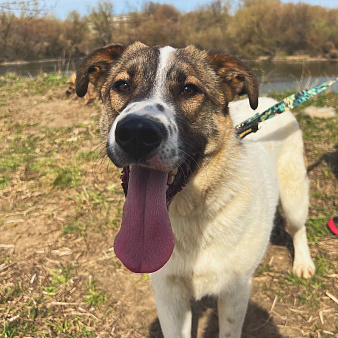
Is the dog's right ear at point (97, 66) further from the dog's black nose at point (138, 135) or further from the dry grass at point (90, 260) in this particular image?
the dog's black nose at point (138, 135)

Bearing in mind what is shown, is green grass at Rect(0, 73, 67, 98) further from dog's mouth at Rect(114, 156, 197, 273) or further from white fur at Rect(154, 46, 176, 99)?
dog's mouth at Rect(114, 156, 197, 273)

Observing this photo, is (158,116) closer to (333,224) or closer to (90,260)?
(90,260)

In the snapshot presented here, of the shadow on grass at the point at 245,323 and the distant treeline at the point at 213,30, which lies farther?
the distant treeline at the point at 213,30

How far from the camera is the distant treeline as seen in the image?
25.3 meters

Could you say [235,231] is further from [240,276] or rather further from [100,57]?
[100,57]

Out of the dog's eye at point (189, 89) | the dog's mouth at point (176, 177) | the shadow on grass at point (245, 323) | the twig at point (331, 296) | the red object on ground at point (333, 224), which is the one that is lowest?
the shadow on grass at point (245, 323)

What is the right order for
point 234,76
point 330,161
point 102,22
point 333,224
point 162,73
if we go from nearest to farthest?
point 162,73 → point 234,76 → point 333,224 → point 330,161 → point 102,22

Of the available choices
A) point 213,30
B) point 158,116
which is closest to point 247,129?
point 158,116

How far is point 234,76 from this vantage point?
2529 millimetres

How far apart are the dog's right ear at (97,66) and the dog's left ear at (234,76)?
783 mm

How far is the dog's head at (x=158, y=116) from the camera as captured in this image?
166 cm

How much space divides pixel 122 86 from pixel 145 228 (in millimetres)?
1033

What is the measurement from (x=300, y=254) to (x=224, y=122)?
1.90m

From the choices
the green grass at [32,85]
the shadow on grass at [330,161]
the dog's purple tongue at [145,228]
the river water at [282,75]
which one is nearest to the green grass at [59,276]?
the dog's purple tongue at [145,228]
